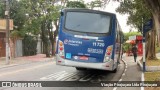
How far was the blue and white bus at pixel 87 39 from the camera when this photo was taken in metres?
15.4

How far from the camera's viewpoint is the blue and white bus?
15.4 m

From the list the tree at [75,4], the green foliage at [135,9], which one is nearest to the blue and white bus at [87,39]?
the green foliage at [135,9]

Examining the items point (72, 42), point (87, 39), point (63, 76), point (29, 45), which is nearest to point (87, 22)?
point (87, 39)

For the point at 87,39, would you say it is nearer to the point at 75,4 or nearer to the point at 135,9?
the point at 135,9

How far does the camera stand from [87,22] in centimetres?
1599

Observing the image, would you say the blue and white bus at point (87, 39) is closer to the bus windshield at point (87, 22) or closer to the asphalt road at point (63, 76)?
the bus windshield at point (87, 22)

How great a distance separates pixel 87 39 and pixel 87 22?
88 centimetres

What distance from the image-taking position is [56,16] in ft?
152

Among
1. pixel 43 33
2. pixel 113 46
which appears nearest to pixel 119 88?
pixel 113 46

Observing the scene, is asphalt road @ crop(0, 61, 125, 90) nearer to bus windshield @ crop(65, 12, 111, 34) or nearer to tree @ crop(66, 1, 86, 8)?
bus windshield @ crop(65, 12, 111, 34)

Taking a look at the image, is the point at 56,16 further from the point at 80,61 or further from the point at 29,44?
the point at 80,61

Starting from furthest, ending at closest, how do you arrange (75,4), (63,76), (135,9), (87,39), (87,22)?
(75,4) → (135,9) → (63,76) → (87,22) → (87,39)

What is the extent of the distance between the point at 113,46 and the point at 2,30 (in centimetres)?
2636

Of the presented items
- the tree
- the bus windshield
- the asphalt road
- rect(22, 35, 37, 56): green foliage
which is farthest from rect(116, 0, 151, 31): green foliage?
rect(22, 35, 37, 56): green foliage
